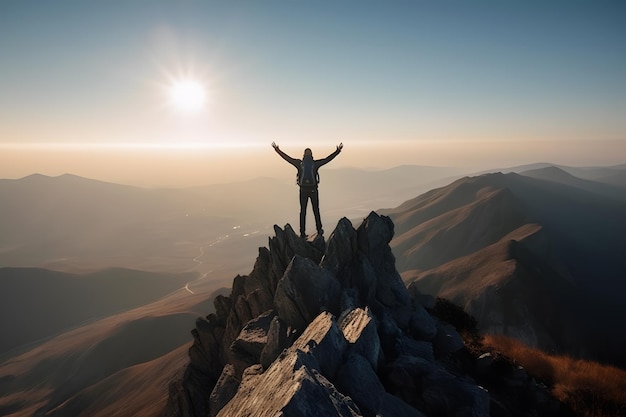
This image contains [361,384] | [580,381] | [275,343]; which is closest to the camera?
[361,384]

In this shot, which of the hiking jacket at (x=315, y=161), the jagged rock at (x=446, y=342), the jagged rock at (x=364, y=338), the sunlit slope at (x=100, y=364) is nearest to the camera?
the jagged rock at (x=364, y=338)

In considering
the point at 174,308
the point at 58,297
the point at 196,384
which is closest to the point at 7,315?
the point at 58,297

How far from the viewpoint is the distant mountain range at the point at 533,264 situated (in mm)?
54469

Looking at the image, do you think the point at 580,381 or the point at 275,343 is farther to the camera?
the point at 580,381

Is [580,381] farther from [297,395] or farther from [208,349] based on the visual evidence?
[208,349]

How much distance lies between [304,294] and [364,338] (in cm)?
467

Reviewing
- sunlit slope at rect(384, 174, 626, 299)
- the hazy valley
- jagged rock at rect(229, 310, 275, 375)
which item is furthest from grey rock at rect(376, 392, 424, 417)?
sunlit slope at rect(384, 174, 626, 299)

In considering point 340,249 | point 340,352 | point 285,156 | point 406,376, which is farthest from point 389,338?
point 285,156

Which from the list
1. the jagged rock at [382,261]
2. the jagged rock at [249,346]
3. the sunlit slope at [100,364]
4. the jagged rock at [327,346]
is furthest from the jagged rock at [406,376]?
the sunlit slope at [100,364]

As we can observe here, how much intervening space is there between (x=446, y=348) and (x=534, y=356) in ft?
17.9

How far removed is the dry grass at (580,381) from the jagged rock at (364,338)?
30.8 ft

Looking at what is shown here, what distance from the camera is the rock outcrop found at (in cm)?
886

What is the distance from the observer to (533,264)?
70188 millimetres

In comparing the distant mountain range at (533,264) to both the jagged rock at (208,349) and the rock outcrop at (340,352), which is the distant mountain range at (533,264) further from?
the rock outcrop at (340,352)
